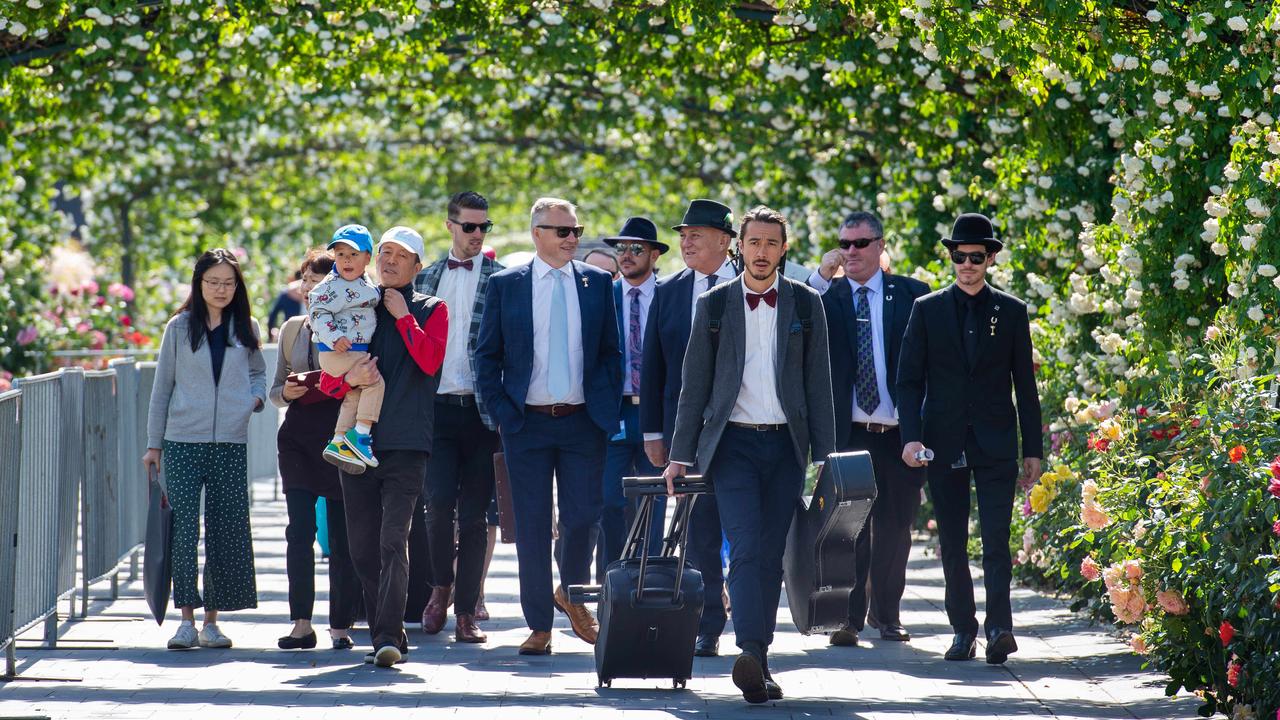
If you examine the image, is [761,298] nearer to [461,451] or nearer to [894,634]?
[461,451]

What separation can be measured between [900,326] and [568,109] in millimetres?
10651

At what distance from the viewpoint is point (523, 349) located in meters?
8.26

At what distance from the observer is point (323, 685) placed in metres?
7.46

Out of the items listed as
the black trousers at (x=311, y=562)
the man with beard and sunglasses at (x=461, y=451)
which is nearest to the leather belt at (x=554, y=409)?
the man with beard and sunglasses at (x=461, y=451)

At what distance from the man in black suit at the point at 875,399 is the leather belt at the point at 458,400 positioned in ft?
5.64

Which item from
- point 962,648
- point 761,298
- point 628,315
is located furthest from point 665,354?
point 962,648

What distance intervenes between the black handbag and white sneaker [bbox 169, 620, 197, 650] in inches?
4.4

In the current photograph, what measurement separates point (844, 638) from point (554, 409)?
1837 millimetres

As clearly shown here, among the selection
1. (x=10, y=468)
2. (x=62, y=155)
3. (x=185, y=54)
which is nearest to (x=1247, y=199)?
(x=10, y=468)

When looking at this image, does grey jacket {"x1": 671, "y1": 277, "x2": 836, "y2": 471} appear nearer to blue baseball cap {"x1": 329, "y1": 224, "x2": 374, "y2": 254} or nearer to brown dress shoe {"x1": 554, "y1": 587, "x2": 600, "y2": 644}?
brown dress shoe {"x1": 554, "y1": 587, "x2": 600, "y2": 644}

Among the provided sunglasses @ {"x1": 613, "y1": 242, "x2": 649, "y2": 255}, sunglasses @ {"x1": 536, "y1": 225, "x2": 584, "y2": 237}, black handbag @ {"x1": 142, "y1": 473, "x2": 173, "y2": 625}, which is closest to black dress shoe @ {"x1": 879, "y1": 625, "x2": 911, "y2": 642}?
sunglasses @ {"x1": 613, "y1": 242, "x2": 649, "y2": 255}

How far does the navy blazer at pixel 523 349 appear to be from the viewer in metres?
8.24

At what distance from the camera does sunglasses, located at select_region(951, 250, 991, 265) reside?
838cm

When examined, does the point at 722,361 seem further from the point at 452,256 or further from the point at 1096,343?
the point at 1096,343
